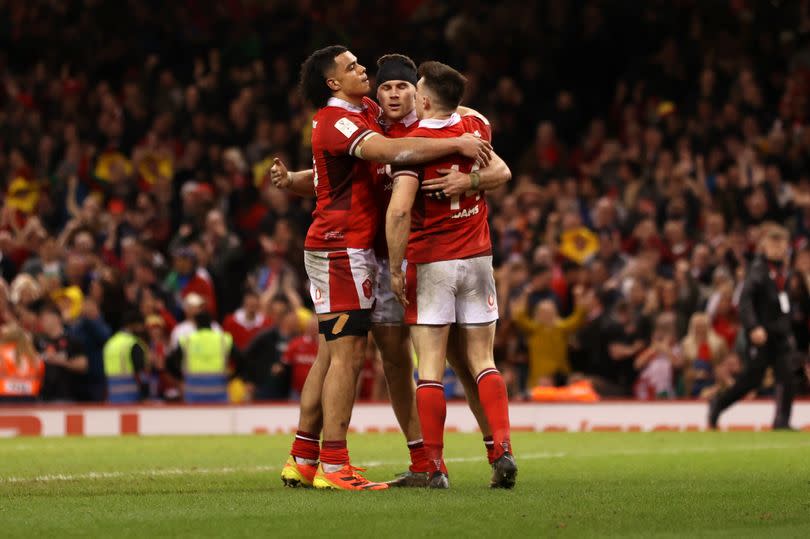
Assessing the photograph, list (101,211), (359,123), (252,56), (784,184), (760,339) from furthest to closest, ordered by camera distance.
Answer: (252,56) → (101,211) → (784,184) → (760,339) → (359,123)

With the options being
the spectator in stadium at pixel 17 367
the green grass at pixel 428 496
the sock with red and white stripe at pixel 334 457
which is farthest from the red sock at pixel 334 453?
the spectator in stadium at pixel 17 367

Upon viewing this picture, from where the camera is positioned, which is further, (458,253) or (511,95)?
(511,95)

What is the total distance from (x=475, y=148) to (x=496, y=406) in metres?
1.53

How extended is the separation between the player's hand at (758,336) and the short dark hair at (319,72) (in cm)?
798

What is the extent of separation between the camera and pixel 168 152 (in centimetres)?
2516

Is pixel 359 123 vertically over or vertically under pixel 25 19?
under

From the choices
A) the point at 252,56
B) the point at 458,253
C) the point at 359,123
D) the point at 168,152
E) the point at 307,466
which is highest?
the point at 252,56

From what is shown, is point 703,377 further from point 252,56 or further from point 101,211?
point 252,56

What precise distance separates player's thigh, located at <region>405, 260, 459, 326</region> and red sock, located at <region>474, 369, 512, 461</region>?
0.41 metres

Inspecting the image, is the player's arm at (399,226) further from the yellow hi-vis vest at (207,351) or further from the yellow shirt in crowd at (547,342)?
the yellow shirt in crowd at (547,342)

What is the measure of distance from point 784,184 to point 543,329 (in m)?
4.29

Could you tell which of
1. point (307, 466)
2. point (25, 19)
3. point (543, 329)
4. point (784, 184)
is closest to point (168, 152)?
point (25, 19)

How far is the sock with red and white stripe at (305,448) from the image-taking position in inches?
382

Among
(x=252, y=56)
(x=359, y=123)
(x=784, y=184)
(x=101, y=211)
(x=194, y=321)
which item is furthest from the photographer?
(x=252, y=56)
